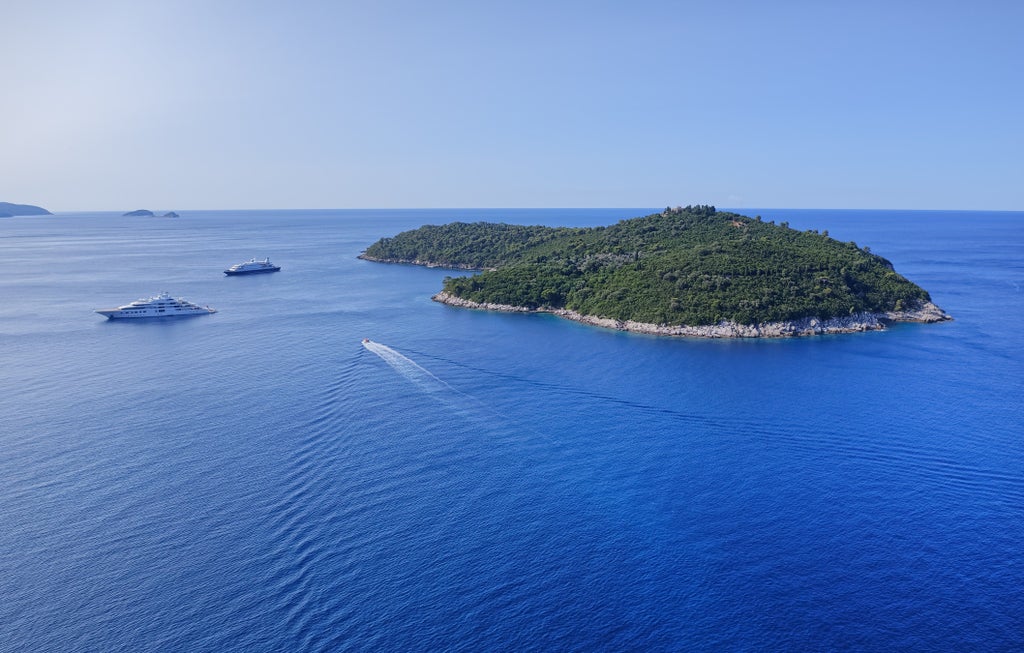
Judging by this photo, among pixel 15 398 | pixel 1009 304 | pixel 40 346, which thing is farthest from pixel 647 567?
pixel 1009 304

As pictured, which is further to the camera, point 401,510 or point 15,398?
point 15,398

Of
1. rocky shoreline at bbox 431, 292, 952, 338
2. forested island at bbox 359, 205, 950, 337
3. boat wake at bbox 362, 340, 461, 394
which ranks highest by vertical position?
forested island at bbox 359, 205, 950, 337

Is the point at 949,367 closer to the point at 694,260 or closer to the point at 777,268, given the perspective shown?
the point at 777,268

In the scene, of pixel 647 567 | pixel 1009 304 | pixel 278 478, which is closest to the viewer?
pixel 647 567

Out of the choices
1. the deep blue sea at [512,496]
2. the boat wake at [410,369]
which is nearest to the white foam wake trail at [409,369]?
the boat wake at [410,369]

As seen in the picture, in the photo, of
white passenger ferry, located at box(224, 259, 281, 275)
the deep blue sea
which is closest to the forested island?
the deep blue sea

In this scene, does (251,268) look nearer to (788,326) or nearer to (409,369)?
(409,369)

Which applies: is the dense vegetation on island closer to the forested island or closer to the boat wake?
the forested island

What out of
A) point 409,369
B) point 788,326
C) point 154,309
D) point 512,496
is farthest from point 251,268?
point 512,496
